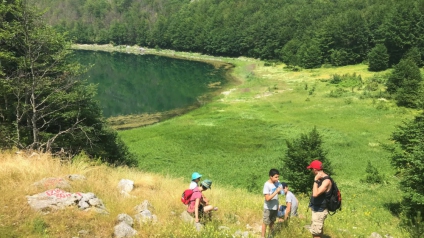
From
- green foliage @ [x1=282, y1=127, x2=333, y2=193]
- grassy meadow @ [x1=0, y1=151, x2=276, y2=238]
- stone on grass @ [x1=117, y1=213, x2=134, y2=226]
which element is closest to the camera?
grassy meadow @ [x1=0, y1=151, x2=276, y2=238]

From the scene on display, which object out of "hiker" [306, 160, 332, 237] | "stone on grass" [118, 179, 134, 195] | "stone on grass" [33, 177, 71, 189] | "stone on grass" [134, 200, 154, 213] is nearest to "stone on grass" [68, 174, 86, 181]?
"stone on grass" [33, 177, 71, 189]

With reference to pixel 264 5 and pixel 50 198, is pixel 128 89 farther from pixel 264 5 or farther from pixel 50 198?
pixel 264 5

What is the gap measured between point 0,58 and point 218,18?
5783 inches

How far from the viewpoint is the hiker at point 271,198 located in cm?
868

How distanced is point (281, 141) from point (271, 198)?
86.9 ft

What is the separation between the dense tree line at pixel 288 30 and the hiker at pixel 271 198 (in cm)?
4994

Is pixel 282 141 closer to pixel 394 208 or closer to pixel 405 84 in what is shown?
pixel 394 208

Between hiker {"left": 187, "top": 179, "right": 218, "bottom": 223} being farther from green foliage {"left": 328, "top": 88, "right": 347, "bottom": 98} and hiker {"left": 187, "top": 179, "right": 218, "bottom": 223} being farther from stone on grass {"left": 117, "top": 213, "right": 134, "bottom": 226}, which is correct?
green foliage {"left": 328, "top": 88, "right": 347, "bottom": 98}

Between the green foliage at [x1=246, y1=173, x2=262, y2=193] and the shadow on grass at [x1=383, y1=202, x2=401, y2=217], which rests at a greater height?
the shadow on grass at [x1=383, y1=202, x2=401, y2=217]

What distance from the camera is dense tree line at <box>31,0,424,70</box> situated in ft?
274

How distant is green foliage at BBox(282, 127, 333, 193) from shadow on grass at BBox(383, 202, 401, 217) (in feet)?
11.0

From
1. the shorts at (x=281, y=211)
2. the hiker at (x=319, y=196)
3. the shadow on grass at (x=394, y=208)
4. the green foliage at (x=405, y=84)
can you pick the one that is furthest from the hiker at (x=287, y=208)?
the green foliage at (x=405, y=84)

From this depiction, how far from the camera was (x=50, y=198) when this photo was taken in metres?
9.03

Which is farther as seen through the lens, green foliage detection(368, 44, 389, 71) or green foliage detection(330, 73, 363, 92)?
green foliage detection(368, 44, 389, 71)
